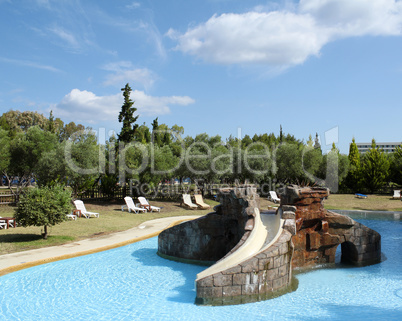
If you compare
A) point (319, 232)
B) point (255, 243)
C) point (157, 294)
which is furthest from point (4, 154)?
point (319, 232)

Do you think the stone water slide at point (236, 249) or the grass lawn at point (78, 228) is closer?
the stone water slide at point (236, 249)

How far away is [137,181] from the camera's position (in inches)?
A: 1183

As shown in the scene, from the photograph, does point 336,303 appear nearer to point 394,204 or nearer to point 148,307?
point 148,307

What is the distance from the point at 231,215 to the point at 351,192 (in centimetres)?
3582

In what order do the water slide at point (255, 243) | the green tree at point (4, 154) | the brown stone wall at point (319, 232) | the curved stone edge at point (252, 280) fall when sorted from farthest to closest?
the green tree at point (4, 154) → the brown stone wall at point (319, 232) → the water slide at point (255, 243) → the curved stone edge at point (252, 280)

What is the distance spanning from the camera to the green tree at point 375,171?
42312 mm

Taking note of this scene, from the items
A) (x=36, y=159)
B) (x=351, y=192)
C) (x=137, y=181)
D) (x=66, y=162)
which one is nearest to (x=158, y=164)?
(x=137, y=181)

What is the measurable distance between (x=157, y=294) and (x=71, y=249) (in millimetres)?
5098

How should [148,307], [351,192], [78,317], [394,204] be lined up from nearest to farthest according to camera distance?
[78,317]
[148,307]
[394,204]
[351,192]

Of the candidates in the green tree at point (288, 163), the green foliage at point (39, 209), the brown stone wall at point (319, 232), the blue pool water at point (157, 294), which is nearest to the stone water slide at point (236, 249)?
the blue pool water at point (157, 294)

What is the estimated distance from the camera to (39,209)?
13.6 metres

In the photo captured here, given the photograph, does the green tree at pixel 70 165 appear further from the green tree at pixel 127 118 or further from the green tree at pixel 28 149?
the green tree at pixel 127 118

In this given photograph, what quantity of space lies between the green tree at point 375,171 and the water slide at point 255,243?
1391 inches

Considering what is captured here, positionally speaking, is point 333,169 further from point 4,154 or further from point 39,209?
point 39,209
